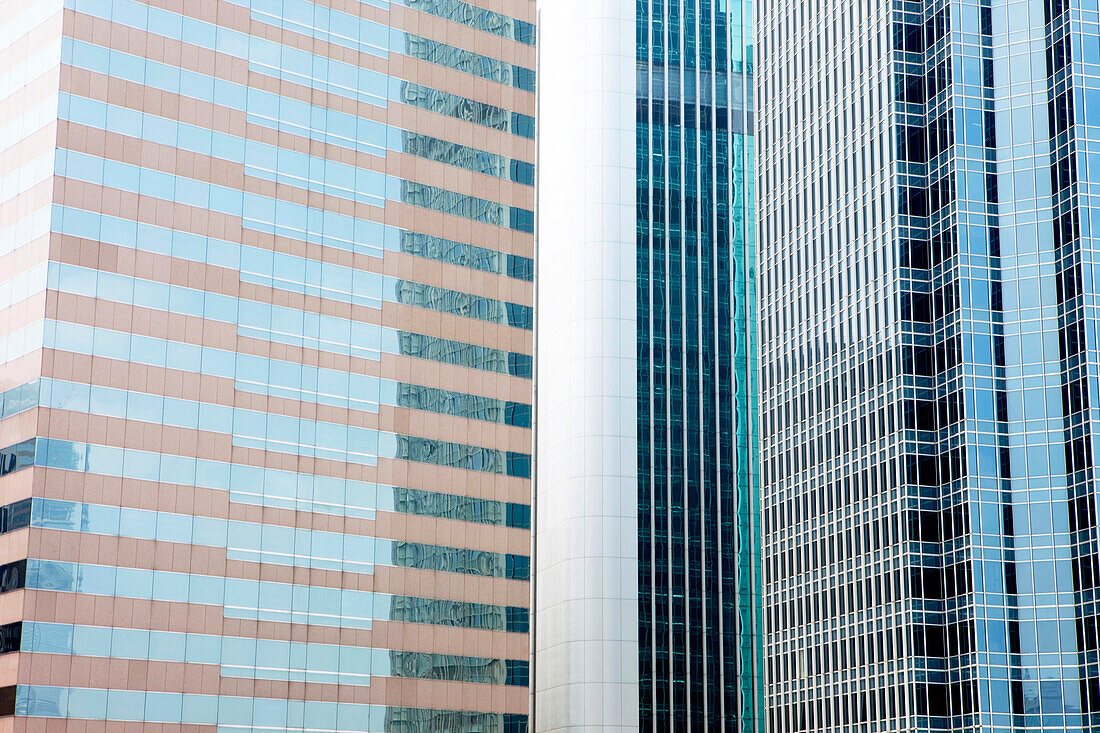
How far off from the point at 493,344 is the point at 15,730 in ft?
135

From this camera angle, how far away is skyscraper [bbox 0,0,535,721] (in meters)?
93.2

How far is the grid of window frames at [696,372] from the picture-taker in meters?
164

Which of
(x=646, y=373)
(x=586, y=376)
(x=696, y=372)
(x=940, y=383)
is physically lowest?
(x=940, y=383)

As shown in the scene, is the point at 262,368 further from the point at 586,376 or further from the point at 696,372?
the point at 696,372

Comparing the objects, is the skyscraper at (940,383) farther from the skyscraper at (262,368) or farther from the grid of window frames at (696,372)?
the skyscraper at (262,368)

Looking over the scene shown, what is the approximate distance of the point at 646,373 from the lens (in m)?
171

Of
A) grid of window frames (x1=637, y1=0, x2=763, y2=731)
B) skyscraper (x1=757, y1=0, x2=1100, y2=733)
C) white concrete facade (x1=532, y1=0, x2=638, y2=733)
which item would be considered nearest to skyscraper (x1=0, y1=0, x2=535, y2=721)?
skyscraper (x1=757, y1=0, x2=1100, y2=733)

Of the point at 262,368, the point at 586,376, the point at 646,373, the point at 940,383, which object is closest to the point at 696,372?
the point at 646,373

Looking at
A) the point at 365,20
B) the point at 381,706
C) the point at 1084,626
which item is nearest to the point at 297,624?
the point at 381,706

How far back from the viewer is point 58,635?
90250mm

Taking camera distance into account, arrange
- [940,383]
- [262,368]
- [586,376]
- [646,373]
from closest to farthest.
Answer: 1. [262,368]
2. [940,383]
3. [586,376]
4. [646,373]

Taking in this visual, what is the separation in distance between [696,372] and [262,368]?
78822mm

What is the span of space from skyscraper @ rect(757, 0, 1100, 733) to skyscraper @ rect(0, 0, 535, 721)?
42.5 m

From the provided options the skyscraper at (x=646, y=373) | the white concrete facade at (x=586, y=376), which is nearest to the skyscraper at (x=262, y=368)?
the white concrete facade at (x=586, y=376)
